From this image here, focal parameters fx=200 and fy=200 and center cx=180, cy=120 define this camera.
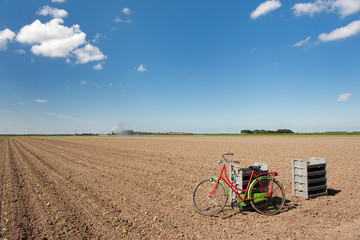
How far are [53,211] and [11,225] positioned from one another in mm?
1071

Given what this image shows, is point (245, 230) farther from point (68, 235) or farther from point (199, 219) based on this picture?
point (68, 235)

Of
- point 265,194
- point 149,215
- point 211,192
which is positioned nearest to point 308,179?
point 265,194

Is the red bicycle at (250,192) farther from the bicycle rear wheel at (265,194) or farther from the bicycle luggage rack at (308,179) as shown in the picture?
the bicycle luggage rack at (308,179)

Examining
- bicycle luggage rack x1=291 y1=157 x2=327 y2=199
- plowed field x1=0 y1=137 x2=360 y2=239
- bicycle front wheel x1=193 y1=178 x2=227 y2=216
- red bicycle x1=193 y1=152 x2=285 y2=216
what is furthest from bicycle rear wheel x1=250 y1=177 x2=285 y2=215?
bicycle luggage rack x1=291 y1=157 x2=327 y2=199

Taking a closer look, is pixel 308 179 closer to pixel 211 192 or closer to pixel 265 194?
pixel 265 194

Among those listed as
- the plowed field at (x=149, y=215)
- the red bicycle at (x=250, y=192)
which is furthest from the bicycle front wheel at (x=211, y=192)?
the plowed field at (x=149, y=215)

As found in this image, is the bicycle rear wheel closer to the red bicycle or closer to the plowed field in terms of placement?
the red bicycle

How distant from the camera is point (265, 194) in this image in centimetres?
625

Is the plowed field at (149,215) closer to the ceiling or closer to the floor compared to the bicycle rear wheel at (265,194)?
closer to the floor

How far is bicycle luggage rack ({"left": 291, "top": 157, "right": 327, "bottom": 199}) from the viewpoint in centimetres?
734

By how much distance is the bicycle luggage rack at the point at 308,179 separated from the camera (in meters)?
7.34

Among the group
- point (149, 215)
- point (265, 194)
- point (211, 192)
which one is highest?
point (211, 192)

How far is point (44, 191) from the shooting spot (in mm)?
8656

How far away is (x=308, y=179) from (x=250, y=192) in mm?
3028
